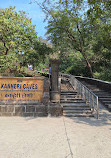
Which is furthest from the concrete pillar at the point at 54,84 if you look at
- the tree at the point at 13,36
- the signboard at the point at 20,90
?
the tree at the point at 13,36

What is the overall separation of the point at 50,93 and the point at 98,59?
41.7 feet

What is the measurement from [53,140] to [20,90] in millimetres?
3847

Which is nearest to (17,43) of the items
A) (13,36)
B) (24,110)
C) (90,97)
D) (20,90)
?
(13,36)

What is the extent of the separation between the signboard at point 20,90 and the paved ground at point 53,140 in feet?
5.27

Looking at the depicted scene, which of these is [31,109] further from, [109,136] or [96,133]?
[109,136]

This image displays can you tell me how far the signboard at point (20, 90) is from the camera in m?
6.70

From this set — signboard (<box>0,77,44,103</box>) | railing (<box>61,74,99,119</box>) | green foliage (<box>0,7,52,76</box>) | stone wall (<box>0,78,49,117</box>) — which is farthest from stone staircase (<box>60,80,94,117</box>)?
green foliage (<box>0,7,52,76</box>)

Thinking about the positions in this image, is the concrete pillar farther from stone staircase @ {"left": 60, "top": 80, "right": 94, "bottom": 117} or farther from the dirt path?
the dirt path

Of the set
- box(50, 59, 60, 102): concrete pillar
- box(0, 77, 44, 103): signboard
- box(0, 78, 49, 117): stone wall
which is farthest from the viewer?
box(50, 59, 60, 102): concrete pillar

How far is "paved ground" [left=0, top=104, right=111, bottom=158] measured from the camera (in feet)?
10.0

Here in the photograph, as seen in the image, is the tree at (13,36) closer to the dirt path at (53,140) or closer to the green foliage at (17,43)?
the green foliage at (17,43)

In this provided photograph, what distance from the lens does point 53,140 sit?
3.70m

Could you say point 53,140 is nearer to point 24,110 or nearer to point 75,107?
point 24,110

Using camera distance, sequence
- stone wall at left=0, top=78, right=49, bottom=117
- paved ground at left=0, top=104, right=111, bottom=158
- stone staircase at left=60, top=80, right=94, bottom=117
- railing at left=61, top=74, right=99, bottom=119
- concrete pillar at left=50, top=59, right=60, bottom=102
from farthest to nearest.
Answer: concrete pillar at left=50, top=59, right=60, bottom=102 < railing at left=61, top=74, right=99, bottom=119 < stone staircase at left=60, top=80, right=94, bottom=117 < stone wall at left=0, top=78, right=49, bottom=117 < paved ground at left=0, top=104, right=111, bottom=158
